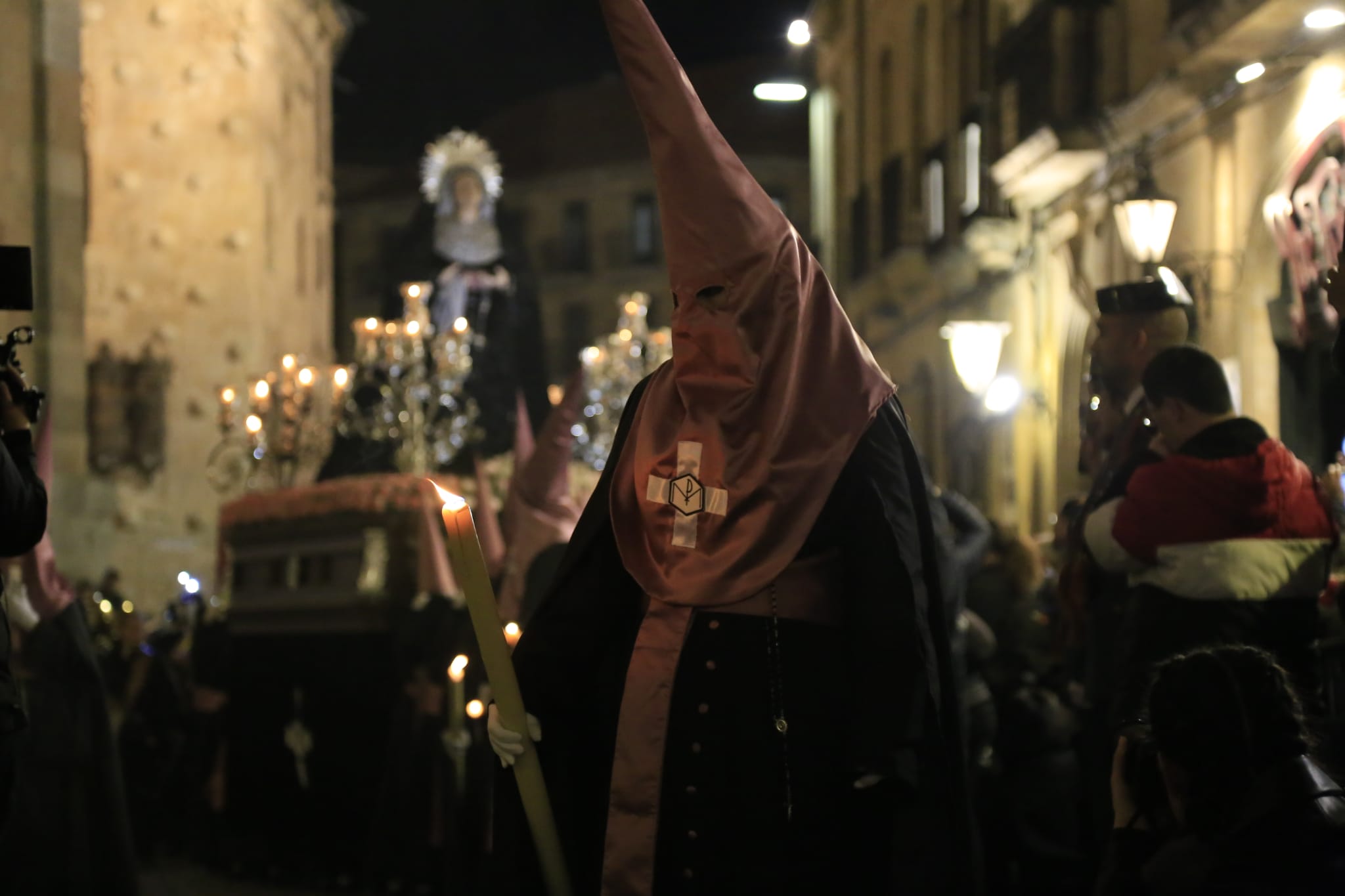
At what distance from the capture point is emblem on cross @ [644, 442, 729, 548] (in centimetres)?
403

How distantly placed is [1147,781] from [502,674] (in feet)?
3.90

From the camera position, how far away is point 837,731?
155 inches

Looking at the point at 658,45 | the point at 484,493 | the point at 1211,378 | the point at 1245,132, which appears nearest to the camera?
the point at 658,45

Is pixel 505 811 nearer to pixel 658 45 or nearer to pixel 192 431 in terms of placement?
pixel 658 45

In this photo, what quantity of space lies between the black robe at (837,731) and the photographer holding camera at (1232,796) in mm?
589

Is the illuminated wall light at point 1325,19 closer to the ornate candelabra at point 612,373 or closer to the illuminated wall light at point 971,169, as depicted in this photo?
the ornate candelabra at point 612,373

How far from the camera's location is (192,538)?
84.1ft

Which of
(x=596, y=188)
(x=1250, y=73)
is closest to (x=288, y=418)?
(x=1250, y=73)

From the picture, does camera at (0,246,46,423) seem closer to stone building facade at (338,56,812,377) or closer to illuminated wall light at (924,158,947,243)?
illuminated wall light at (924,158,947,243)

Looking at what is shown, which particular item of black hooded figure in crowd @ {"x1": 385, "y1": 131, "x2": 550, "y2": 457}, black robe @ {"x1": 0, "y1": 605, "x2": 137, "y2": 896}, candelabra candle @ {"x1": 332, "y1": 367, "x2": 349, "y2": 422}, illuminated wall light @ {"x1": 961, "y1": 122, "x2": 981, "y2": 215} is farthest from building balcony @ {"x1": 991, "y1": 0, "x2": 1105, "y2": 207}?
black robe @ {"x1": 0, "y1": 605, "x2": 137, "y2": 896}

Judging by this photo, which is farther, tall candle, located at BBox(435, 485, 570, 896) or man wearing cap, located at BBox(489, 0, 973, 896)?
man wearing cap, located at BBox(489, 0, 973, 896)

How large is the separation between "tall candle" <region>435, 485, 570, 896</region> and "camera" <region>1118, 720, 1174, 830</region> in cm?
108

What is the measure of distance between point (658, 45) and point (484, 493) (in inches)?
255

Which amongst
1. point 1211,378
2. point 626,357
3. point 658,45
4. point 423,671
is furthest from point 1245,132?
point 658,45
